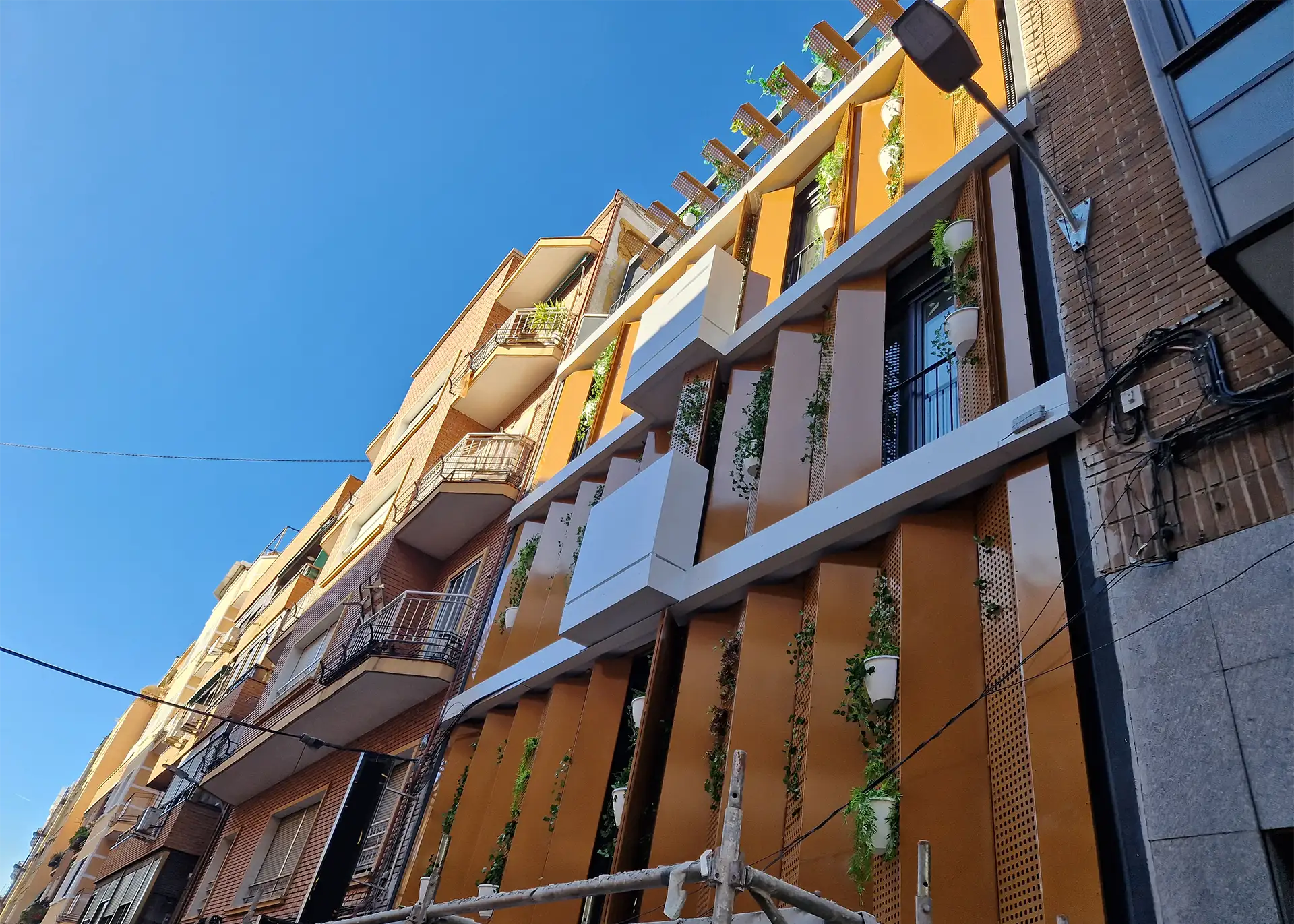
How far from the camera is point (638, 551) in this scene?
30.1 ft

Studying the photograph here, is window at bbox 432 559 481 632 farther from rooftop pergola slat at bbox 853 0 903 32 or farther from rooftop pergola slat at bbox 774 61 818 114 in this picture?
rooftop pergola slat at bbox 853 0 903 32

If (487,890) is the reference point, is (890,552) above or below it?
above

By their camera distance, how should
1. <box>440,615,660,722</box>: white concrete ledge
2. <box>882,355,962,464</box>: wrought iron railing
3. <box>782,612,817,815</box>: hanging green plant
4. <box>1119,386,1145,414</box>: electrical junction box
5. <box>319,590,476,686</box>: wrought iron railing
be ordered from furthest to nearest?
1. <box>319,590,476,686</box>: wrought iron railing
2. <box>440,615,660,722</box>: white concrete ledge
3. <box>882,355,962,464</box>: wrought iron railing
4. <box>782,612,817,815</box>: hanging green plant
5. <box>1119,386,1145,414</box>: electrical junction box

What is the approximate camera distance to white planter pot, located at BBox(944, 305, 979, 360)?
723 centimetres

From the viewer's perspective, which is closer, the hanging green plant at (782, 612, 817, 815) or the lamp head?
the lamp head

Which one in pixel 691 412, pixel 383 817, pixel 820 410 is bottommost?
pixel 383 817

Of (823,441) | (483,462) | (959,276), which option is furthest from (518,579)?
(959,276)

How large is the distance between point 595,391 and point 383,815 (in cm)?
742

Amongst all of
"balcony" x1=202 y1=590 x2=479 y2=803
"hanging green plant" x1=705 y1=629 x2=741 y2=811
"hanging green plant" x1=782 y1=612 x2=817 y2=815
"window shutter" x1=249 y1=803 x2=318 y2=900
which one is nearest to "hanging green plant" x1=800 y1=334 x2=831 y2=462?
"hanging green plant" x1=782 y1=612 x2=817 y2=815

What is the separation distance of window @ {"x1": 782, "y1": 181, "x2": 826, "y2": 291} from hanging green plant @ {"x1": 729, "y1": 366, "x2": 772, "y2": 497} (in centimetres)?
191

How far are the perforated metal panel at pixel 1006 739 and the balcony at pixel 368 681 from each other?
29.0 ft

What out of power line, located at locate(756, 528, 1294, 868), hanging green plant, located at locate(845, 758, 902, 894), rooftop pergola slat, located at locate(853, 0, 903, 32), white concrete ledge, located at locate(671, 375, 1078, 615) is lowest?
hanging green plant, located at locate(845, 758, 902, 894)

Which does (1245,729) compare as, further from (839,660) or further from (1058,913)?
(839,660)

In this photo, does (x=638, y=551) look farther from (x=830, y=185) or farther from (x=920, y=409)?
(x=830, y=185)
